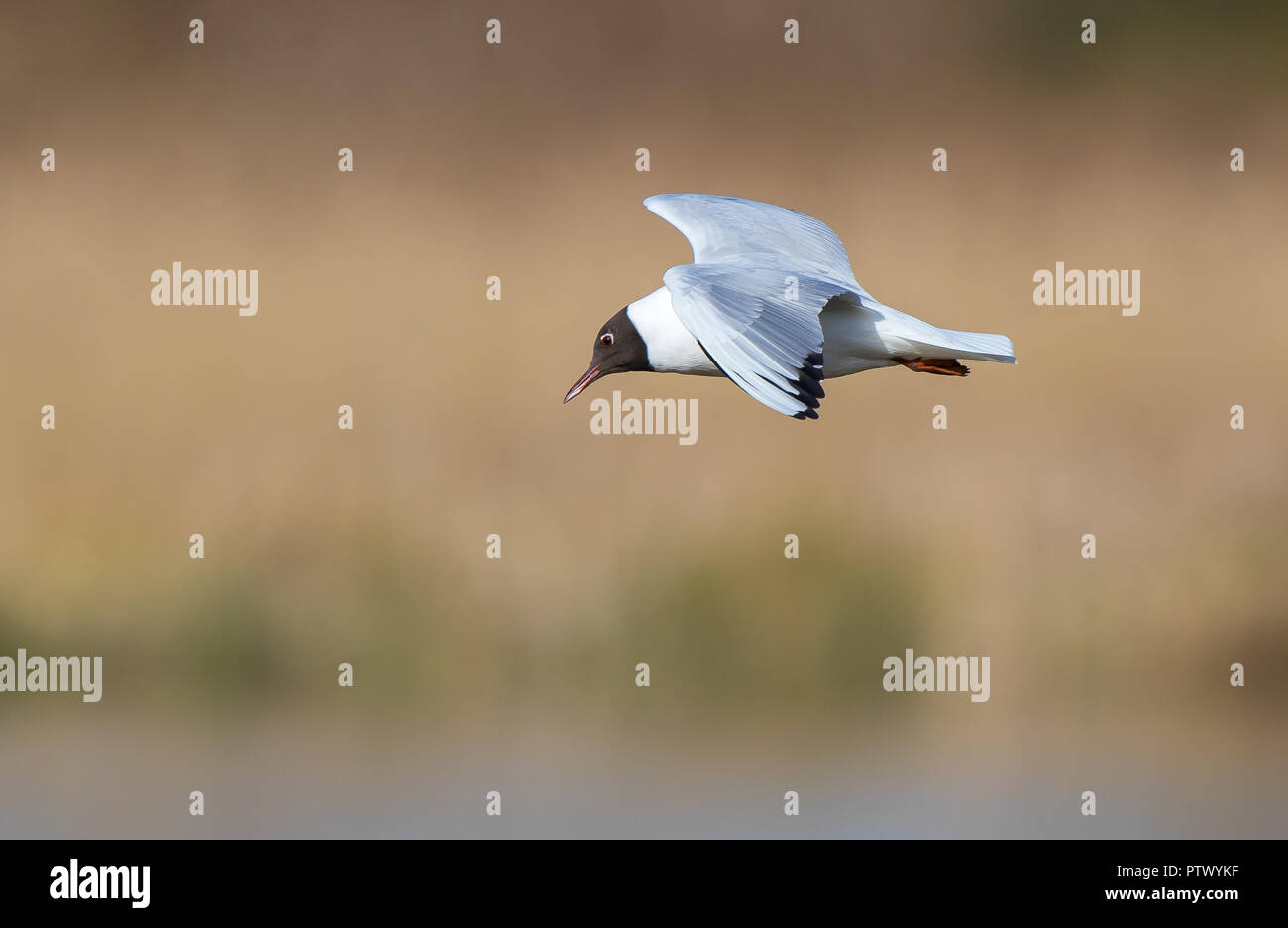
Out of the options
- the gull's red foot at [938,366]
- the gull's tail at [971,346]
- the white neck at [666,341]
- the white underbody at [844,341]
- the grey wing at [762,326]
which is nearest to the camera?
the grey wing at [762,326]

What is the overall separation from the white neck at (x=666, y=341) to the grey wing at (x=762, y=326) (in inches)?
11.7

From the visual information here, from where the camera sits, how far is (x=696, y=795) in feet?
37.6

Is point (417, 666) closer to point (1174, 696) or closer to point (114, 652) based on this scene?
point (114, 652)

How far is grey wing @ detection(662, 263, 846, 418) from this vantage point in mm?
4477

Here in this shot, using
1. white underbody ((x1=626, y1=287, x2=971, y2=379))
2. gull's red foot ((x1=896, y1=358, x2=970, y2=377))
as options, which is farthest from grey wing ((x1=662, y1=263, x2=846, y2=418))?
gull's red foot ((x1=896, y1=358, x2=970, y2=377))

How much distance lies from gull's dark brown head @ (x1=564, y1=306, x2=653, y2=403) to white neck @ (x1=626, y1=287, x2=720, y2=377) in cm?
2

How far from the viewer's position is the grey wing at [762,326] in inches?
176

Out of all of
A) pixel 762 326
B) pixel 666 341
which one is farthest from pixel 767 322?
pixel 666 341

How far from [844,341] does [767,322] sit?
2.28 ft

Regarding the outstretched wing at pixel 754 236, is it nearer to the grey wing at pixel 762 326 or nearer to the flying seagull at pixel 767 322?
the flying seagull at pixel 767 322

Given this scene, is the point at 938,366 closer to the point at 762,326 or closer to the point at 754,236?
the point at 754,236

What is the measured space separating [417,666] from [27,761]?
248 cm

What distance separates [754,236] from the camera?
5.96m

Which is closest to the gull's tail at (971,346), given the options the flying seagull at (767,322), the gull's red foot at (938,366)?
the flying seagull at (767,322)
